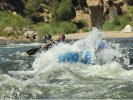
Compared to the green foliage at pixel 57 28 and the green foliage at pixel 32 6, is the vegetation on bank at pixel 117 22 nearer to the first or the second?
the green foliage at pixel 57 28

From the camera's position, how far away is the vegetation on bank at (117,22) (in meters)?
87.3

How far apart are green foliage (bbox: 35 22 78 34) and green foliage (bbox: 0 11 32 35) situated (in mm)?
2459

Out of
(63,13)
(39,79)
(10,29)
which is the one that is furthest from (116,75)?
(63,13)

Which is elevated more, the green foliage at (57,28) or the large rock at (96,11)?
the large rock at (96,11)

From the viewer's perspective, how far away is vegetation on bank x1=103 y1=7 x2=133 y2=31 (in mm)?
87312

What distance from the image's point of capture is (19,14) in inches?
3959

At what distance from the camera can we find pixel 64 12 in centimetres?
9512

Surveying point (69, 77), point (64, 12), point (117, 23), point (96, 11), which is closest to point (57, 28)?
point (64, 12)

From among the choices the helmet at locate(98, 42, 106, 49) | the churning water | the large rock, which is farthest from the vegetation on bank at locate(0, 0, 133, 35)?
the helmet at locate(98, 42, 106, 49)

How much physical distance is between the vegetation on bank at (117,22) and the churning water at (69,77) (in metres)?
53.5

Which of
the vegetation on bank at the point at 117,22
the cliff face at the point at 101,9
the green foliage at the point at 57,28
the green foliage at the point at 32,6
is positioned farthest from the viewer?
the green foliage at the point at 32,6

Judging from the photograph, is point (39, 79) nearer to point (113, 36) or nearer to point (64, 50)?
point (64, 50)

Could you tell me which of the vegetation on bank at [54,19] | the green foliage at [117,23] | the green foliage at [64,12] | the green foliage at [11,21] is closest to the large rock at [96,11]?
the vegetation on bank at [54,19]

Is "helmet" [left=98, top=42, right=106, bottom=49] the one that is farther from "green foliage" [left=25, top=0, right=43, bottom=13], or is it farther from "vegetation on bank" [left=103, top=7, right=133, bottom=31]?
"green foliage" [left=25, top=0, right=43, bottom=13]
